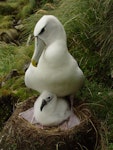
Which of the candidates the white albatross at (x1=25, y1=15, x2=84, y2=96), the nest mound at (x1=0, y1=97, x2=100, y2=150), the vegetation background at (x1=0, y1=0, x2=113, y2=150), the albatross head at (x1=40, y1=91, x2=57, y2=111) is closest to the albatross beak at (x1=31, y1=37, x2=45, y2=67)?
the white albatross at (x1=25, y1=15, x2=84, y2=96)

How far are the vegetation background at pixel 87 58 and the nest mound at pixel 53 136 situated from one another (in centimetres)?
14

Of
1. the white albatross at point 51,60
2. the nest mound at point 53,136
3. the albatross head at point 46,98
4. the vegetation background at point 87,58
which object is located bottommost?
the vegetation background at point 87,58

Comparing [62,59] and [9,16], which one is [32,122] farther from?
[9,16]

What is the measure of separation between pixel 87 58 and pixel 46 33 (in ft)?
4.40

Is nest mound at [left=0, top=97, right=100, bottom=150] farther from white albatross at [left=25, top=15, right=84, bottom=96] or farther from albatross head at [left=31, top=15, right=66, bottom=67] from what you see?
albatross head at [left=31, top=15, right=66, bottom=67]

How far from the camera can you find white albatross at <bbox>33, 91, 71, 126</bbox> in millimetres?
2975

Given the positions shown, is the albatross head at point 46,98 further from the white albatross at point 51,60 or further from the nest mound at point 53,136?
the nest mound at point 53,136

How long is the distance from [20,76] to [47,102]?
1043mm

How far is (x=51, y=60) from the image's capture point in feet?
9.26

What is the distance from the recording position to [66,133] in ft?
9.73

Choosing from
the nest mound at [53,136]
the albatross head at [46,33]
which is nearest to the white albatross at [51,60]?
the albatross head at [46,33]

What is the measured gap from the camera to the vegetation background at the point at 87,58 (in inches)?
143

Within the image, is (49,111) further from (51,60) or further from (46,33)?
(46,33)

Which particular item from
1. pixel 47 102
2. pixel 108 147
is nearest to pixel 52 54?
pixel 47 102
